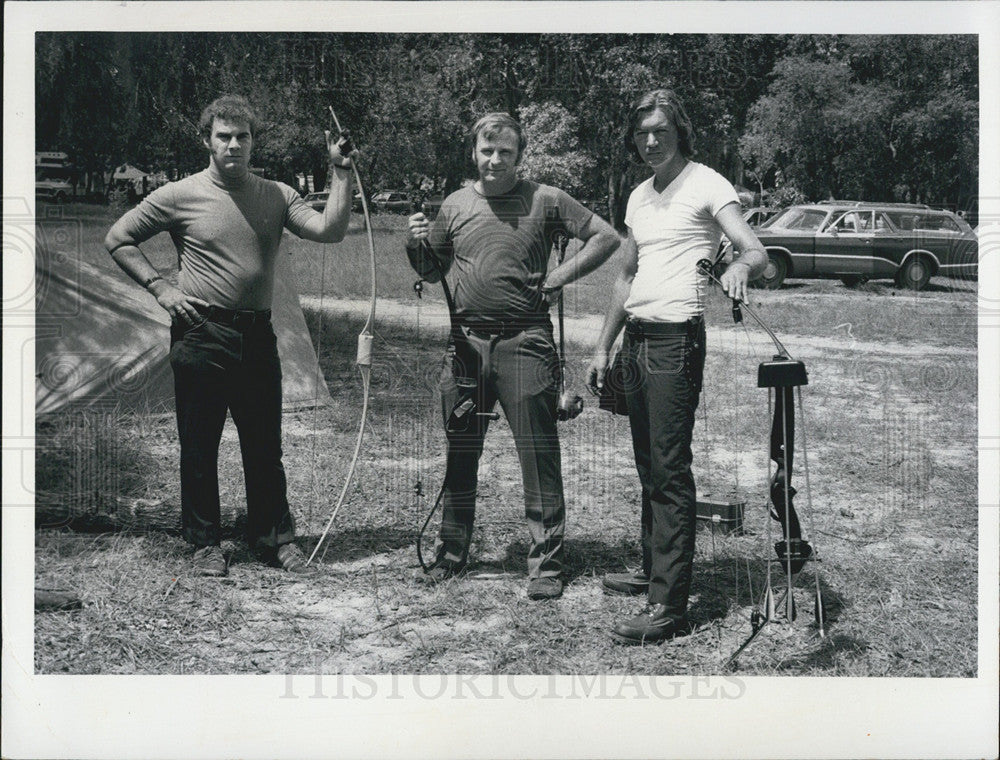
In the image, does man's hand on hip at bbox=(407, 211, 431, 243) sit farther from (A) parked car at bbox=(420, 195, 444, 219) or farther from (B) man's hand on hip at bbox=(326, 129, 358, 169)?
(B) man's hand on hip at bbox=(326, 129, 358, 169)

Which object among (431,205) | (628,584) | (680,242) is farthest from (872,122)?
(628,584)

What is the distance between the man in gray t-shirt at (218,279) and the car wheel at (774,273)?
179 centimetres

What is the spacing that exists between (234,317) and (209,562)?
0.96 m

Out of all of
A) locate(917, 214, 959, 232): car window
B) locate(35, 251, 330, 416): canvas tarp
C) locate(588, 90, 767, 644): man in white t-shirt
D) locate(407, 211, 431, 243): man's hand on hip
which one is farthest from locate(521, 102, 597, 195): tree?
locate(917, 214, 959, 232): car window

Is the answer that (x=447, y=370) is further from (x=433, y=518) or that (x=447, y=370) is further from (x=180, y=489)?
(x=180, y=489)

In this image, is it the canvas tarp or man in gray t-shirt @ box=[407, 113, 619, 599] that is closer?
man in gray t-shirt @ box=[407, 113, 619, 599]

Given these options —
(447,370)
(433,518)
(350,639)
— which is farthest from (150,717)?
(447,370)

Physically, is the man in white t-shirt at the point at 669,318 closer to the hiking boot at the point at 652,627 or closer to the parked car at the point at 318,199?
the hiking boot at the point at 652,627

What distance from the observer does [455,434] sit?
4.60 meters

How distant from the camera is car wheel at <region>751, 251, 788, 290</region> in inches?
198

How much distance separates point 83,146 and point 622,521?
8.75ft

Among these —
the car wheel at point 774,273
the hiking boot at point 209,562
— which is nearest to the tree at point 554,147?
the car wheel at point 774,273

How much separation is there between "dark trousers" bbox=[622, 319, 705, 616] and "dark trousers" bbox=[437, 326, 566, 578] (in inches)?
14.0

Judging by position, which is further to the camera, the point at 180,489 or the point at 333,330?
the point at 333,330
